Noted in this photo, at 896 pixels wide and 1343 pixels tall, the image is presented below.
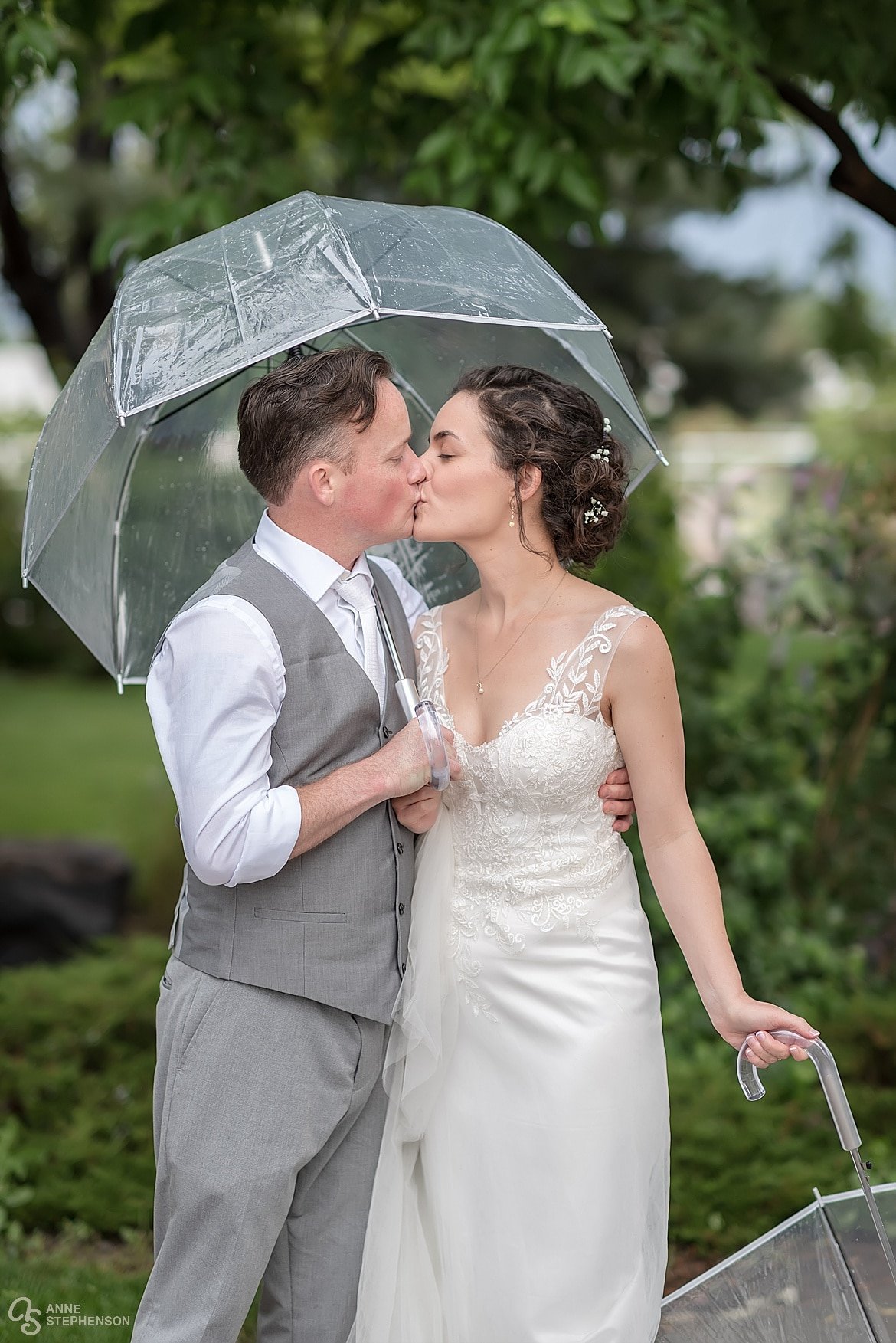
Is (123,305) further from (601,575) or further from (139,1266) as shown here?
(601,575)

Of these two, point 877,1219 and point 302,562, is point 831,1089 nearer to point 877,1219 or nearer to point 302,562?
point 877,1219

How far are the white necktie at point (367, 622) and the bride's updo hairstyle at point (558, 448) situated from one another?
0.33 m

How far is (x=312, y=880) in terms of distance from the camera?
2.36 metres

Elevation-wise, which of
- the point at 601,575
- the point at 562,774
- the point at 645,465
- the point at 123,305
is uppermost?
the point at 123,305

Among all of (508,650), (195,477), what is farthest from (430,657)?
(195,477)

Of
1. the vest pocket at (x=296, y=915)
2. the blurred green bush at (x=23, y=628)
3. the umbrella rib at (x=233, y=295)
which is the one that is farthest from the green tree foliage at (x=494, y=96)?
the blurred green bush at (x=23, y=628)

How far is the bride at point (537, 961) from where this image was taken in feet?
8.00

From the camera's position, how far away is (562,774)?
246 centimetres

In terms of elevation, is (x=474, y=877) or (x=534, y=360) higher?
(x=534, y=360)

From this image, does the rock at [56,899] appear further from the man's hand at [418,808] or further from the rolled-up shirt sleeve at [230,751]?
the rolled-up shirt sleeve at [230,751]

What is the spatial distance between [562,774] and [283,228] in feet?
3.65

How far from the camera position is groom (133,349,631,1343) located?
7.36 ft

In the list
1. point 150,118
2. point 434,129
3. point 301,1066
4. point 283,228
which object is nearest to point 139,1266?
point 301,1066

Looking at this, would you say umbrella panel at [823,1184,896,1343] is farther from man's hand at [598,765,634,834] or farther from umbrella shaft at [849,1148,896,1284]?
man's hand at [598,765,634,834]
